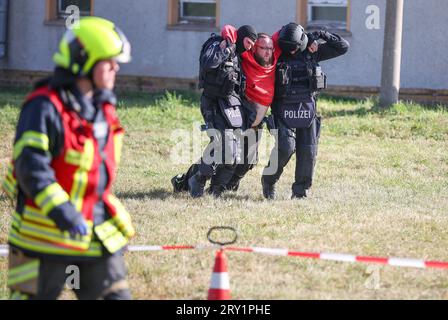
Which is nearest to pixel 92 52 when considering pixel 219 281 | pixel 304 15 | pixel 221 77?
pixel 219 281

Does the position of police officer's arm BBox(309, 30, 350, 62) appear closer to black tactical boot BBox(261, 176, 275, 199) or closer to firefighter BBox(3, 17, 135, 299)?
black tactical boot BBox(261, 176, 275, 199)

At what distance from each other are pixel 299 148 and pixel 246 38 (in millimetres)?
1279

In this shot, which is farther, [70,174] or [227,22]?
[227,22]

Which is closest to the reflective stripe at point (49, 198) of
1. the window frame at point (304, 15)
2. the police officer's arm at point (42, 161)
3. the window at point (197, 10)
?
the police officer's arm at point (42, 161)

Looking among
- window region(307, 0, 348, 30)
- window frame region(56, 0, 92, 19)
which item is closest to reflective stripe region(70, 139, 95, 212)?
window region(307, 0, 348, 30)

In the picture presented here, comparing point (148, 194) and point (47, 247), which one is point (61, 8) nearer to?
point (148, 194)

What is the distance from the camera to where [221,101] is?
32.6 feet

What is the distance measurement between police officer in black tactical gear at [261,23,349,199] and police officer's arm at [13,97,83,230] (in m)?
5.39

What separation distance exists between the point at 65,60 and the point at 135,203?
17.2 ft

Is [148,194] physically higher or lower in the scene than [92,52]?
lower

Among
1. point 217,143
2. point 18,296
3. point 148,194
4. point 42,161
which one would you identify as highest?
point 42,161

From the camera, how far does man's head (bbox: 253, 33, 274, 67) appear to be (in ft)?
32.6

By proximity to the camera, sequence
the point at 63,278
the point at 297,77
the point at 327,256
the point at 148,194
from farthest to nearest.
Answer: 1. the point at 148,194
2. the point at 297,77
3. the point at 327,256
4. the point at 63,278

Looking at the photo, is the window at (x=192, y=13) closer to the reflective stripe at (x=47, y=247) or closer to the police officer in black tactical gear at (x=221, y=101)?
the police officer in black tactical gear at (x=221, y=101)
